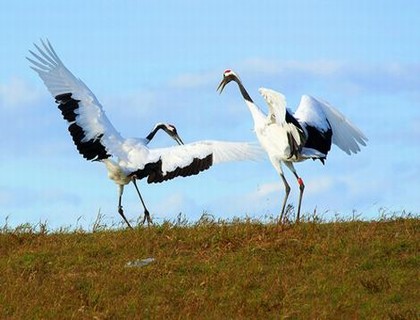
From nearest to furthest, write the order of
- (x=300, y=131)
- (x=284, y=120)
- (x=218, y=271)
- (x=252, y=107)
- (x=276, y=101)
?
1. (x=218, y=271)
2. (x=276, y=101)
3. (x=284, y=120)
4. (x=300, y=131)
5. (x=252, y=107)

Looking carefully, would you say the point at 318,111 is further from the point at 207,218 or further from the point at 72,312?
the point at 72,312

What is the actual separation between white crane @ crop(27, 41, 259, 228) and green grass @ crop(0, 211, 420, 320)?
6.76ft

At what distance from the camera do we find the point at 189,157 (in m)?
16.4

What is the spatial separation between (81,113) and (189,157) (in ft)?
6.10

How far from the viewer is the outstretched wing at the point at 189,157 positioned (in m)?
16.3

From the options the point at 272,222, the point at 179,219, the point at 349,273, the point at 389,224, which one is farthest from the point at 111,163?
the point at 349,273

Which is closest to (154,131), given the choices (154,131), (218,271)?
(154,131)

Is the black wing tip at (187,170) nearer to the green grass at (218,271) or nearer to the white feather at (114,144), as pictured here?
the white feather at (114,144)

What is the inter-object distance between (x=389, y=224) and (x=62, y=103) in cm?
566

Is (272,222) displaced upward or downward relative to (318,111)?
downward

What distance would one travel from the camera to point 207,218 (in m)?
14.5

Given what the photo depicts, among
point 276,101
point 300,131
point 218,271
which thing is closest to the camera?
point 218,271

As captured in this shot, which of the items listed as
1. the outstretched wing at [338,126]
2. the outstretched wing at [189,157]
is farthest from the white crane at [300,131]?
the outstretched wing at [189,157]

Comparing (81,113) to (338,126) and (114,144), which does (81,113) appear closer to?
(114,144)
